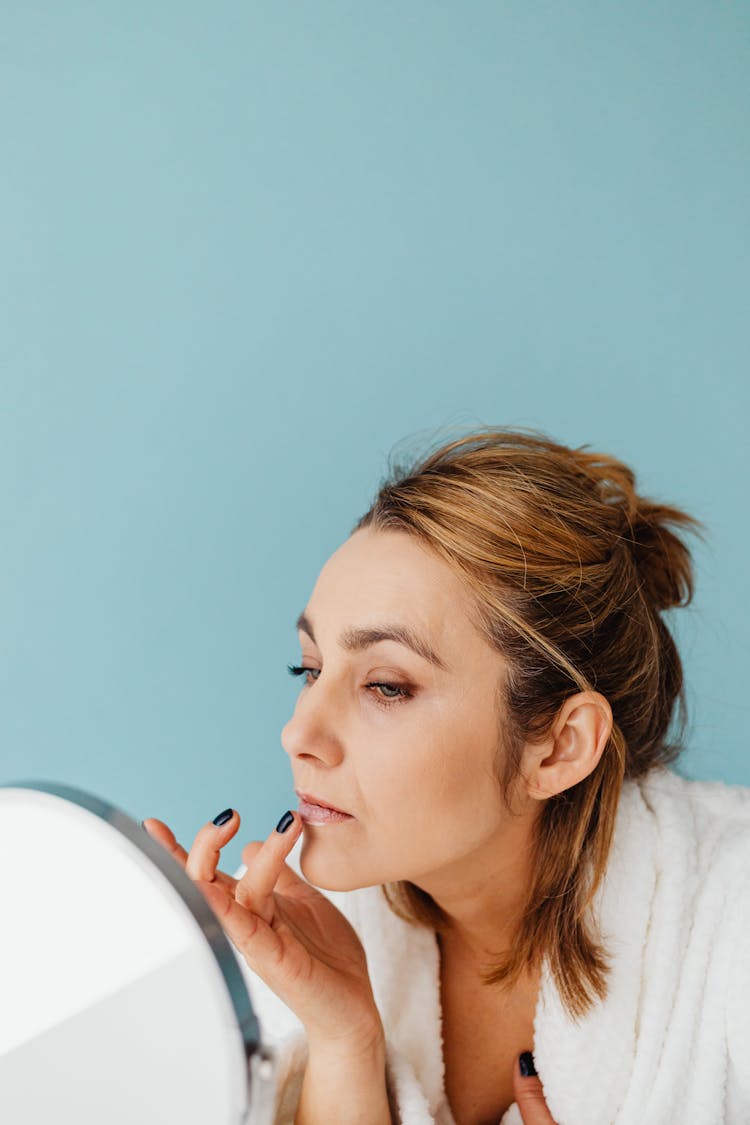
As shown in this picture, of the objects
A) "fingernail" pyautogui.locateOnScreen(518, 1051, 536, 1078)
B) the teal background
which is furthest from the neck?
the teal background

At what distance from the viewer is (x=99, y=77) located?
1.38 m

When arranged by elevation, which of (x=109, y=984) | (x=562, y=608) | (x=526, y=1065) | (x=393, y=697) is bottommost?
(x=109, y=984)

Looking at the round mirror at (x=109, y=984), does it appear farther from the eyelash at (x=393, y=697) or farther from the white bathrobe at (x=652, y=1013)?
the white bathrobe at (x=652, y=1013)

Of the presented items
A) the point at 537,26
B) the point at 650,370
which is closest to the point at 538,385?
the point at 650,370

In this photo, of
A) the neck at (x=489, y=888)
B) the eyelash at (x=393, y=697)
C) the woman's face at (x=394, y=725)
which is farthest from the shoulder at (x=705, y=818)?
the eyelash at (x=393, y=697)

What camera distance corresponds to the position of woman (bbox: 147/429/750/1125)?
974 millimetres

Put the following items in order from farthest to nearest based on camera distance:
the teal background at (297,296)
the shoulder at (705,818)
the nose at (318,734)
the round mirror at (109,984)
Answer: the teal background at (297,296), the shoulder at (705,818), the nose at (318,734), the round mirror at (109,984)

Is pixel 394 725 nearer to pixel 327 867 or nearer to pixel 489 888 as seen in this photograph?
pixel 327 867

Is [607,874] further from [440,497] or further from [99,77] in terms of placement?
[99,77]

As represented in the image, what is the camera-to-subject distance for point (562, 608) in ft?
3.39

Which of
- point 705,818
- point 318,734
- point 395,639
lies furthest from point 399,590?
point 705,818

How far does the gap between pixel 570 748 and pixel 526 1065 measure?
416mm

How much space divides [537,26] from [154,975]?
4.68ft

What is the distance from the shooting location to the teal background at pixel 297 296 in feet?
4.59
